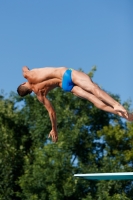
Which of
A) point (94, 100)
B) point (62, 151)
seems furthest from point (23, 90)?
point (62, 151)

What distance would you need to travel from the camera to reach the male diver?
6918mm

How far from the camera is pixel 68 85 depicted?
24.2 feet

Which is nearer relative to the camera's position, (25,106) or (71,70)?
(71,70)

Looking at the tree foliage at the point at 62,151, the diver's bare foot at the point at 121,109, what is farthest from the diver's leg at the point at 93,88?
the tree foliage at the point at 62,151

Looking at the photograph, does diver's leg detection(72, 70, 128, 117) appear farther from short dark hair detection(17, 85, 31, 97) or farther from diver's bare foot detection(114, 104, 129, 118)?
short dark hair detection(17, 85, 31, 97)

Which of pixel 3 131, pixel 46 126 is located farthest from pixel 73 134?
pixel 3 131

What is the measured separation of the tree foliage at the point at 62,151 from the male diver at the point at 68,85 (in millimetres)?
8372

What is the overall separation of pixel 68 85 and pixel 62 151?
361 inches

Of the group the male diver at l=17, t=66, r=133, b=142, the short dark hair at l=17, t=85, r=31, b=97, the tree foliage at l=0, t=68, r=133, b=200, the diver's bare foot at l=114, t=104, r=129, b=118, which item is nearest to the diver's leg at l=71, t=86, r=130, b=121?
the male diver at l=17, t=66, r=133, b=142

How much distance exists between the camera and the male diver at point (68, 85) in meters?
6.92

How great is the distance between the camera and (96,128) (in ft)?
59.1

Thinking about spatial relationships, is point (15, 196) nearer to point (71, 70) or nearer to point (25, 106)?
point (25, 106)

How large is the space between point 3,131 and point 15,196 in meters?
1.92

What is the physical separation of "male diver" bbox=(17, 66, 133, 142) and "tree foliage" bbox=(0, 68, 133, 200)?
8.37m
